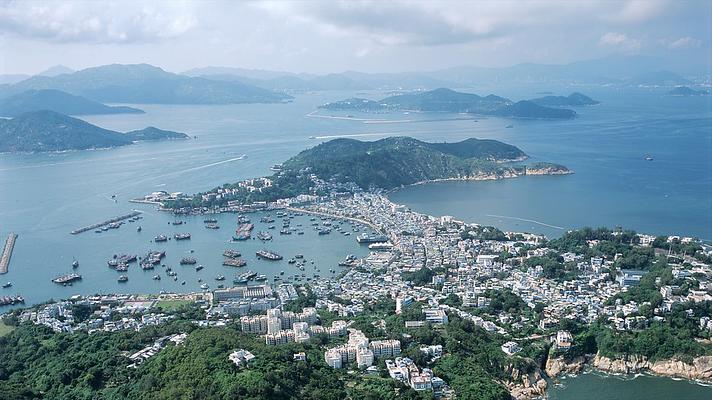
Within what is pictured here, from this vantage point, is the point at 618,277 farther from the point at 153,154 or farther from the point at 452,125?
the point at 452,125

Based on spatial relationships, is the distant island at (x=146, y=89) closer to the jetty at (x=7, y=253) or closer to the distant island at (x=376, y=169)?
the distant island at (x=376, y=169)

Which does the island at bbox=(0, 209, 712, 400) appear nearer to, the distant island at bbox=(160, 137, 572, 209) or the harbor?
the harbor

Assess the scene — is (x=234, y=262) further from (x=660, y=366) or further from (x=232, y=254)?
(x=660, y=366)

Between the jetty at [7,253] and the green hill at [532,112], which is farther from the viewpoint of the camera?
the green hill at [532,112]

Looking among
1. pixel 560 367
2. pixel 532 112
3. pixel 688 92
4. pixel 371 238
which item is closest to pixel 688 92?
pixel 688 92

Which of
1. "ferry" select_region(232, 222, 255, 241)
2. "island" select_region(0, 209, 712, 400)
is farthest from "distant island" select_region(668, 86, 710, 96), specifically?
"ferry" select_region(232, 222, 255, 241)

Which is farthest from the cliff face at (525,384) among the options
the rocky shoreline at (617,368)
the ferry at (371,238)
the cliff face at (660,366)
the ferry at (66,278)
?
the ferry at (66,278)

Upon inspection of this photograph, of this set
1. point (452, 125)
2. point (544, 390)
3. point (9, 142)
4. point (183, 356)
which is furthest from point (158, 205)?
point (452, 125)
